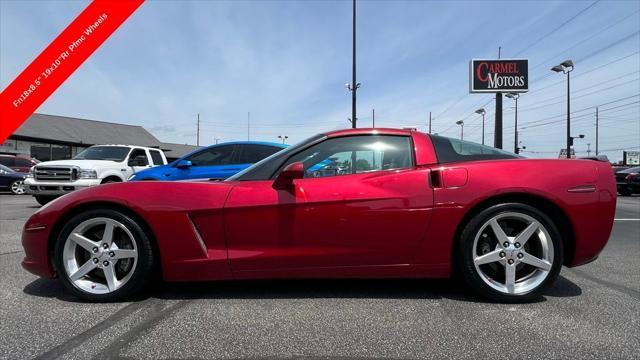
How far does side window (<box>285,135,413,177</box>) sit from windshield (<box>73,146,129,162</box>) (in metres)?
8.77

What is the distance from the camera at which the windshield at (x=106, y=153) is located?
34.4ft

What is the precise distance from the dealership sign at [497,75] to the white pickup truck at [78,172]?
2284cm

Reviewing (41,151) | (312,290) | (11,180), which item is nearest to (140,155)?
(11,180)

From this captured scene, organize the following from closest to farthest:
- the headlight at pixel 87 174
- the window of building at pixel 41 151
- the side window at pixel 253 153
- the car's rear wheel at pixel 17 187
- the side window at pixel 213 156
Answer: the side window at pixel 253 153, the side window at pixel 213 156, the headlight at pixel 87 174, the car's rear wheel at pixel 17 187, the window of building at pixel 41 151

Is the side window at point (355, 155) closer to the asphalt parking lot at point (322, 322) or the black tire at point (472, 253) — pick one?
the black tire at point (472, 253)

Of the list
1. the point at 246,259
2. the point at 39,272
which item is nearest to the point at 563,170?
the point at 246,259

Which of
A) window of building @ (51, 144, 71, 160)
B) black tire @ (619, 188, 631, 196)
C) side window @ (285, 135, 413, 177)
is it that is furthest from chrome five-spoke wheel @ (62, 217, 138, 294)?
window of building @ (51, 144, 71, 160)

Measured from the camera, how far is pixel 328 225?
9.89ft

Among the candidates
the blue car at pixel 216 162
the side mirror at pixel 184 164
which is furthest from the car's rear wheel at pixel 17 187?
the side mirror at pixel 184 164

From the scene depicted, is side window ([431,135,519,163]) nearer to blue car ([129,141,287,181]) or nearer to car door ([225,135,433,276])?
car door ([225,135,433,276])

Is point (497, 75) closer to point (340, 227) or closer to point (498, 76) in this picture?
point (498, 76)

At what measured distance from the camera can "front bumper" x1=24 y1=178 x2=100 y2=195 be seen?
942 centimetres

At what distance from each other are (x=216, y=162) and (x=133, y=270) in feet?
17.3

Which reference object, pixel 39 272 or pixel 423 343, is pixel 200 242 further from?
pixel 423 343
